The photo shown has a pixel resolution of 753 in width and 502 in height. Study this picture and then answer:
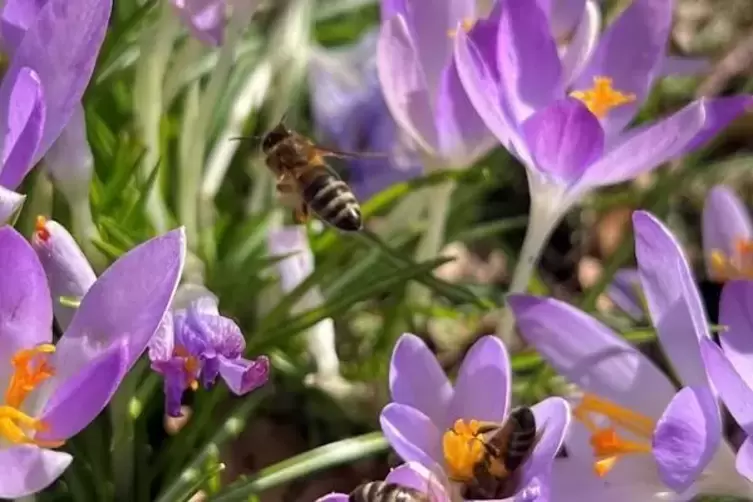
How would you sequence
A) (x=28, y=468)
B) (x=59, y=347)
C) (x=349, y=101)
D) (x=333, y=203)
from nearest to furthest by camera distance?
(x=28, y=468) < (x=59, y=347) < (x=333, y=203) < (x=349, y=101)

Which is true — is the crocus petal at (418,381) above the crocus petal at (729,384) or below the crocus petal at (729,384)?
below

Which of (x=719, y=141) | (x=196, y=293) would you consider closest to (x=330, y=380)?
(x=196, y=293)

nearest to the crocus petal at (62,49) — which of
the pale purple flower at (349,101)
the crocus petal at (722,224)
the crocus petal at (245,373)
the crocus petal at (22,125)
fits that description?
the crocus petal at (22,125)

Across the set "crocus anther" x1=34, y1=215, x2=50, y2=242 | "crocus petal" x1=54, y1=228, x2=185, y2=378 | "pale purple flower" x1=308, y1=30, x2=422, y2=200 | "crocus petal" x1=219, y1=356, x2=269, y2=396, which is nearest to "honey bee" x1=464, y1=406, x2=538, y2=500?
"crocus petal" x1=219, y1=356, x2=269, y2=396

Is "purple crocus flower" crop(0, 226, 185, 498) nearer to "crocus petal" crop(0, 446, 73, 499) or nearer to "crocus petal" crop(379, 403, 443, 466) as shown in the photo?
"crocus petal" crop(0, 446, 73, 499)

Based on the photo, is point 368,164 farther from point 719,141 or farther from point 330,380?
point 719,141

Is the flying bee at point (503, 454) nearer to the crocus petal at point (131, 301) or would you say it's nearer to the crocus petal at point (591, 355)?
the crocus petal at point (591, 355)

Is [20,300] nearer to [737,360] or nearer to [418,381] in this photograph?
[418,381]

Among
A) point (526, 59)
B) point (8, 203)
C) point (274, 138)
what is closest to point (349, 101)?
point (274, 138)
